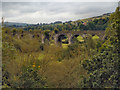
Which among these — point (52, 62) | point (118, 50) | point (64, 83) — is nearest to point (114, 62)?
point (118, 50)

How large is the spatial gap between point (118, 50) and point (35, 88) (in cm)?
301

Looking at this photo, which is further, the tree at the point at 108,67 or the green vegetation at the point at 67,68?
the green vegetation at the point at 67,68

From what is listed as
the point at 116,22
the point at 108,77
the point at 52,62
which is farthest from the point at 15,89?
the point at 116,22

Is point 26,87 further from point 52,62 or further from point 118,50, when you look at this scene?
point 118,50

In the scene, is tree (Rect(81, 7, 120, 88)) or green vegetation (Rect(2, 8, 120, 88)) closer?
tree (Rect(81, 7, 120, 88))

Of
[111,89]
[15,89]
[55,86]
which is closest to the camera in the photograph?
[111,89]

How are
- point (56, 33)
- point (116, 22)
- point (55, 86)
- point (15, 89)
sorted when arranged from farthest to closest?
point (56, 33) < point (55, 86) < point (15, 89) < point (116, 22)

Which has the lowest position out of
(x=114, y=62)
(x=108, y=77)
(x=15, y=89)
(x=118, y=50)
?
(x=15, y=89)

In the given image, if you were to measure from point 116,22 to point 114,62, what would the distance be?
1.17 m

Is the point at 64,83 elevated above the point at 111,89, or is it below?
below

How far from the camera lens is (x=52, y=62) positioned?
647 centimetres

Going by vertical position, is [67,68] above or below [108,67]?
below

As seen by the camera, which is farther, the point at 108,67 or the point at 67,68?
the point at 67,68

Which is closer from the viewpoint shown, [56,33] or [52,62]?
[52,62]
